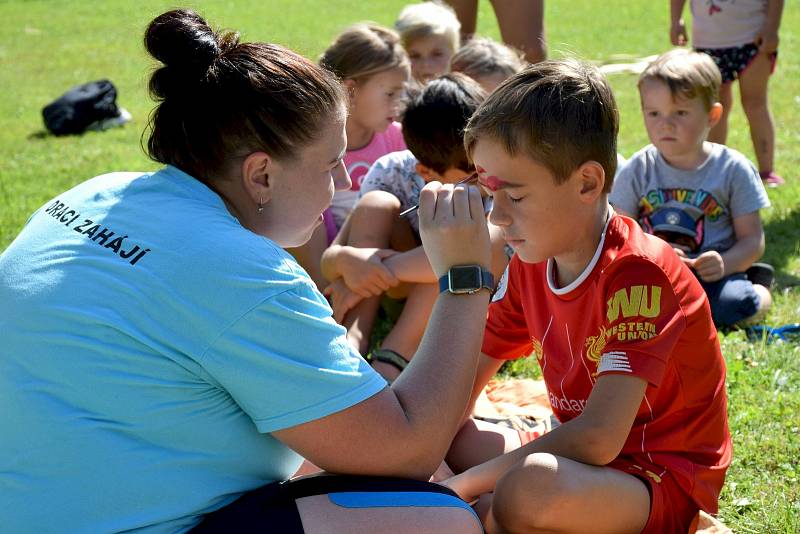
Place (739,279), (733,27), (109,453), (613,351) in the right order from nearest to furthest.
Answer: (109,453) → (613,351) → (739,279) → (733,27)

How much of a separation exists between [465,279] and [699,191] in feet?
8.05

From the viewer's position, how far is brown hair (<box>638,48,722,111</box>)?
13.5ft

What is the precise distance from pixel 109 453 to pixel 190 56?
0.82 metres


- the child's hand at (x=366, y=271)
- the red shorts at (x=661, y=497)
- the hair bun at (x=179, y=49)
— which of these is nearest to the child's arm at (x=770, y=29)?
the child's hand at (x=366, y=271)

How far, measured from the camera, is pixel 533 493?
2.21 metres

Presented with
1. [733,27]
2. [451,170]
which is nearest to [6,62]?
[733,27]

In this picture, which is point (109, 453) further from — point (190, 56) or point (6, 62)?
point (6, 62)

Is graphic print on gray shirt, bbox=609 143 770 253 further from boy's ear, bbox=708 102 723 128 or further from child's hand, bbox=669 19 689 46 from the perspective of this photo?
child's hand, bbox=669 19 689 46

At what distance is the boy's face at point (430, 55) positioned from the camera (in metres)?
5.54

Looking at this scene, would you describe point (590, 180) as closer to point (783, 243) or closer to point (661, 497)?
→ point (661, 497)

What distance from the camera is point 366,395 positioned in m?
1.85

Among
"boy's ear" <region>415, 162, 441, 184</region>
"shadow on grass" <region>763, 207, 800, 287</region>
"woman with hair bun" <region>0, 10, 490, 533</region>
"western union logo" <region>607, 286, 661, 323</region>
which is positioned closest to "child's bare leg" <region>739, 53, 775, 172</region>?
"shadow on grass" <region>763, 207, 800, 287</region>

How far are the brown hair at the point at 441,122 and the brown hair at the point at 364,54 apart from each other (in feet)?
3.11

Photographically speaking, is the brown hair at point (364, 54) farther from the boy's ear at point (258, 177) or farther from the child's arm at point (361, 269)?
the boy's ear at point (258, 177)
